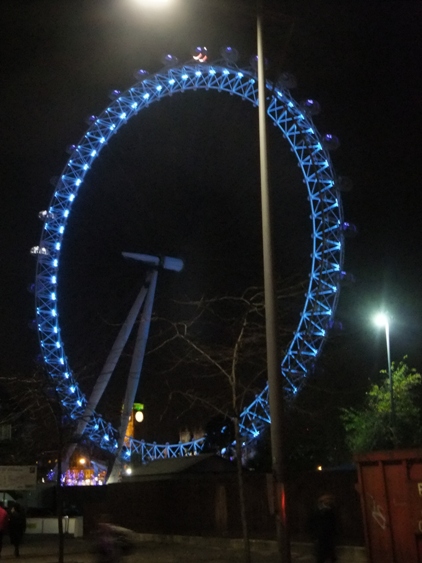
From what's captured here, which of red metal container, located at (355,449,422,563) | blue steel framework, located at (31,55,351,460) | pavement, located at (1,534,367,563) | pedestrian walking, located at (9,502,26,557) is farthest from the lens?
blue steel framework, located at (31,55,351,460)

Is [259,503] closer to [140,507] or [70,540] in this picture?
[140,507]

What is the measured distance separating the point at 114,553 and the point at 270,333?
14.6 feet

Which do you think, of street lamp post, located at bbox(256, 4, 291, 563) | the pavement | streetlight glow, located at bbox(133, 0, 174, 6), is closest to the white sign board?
the pavement

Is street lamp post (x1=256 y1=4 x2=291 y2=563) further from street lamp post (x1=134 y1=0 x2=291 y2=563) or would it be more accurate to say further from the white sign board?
the white sign board

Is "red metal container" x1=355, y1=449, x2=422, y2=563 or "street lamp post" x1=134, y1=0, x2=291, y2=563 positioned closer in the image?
"street lamp post" x1=134, y1=0, x2=291, y2=563

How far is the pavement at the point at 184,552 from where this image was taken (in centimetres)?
2070

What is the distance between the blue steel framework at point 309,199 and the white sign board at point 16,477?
1052 cm

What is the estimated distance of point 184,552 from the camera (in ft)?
78.3

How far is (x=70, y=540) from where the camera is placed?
30.5m

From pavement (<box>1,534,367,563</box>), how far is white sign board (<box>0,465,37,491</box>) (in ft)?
8.95

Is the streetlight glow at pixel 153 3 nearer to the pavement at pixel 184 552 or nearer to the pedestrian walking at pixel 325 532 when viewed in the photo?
the pedestrian walking at pixel 325 532

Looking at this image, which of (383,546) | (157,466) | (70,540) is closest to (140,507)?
(70,540)

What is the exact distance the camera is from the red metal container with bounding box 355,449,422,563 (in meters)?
12.5

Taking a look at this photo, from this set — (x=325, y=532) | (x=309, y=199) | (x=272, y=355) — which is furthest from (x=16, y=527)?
(x=309, y=199)
